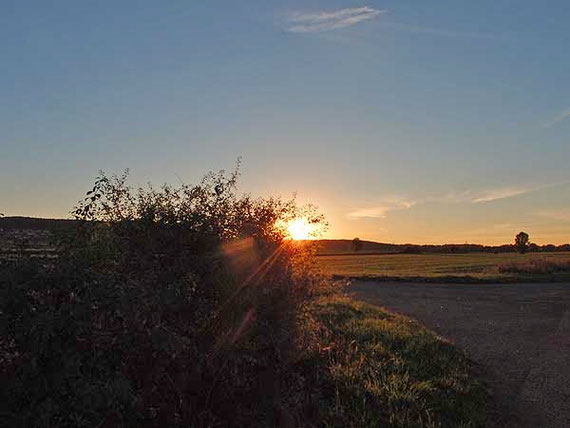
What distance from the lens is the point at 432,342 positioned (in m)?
11.0

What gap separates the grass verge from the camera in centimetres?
655

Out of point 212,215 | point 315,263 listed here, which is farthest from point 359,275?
point 212,215

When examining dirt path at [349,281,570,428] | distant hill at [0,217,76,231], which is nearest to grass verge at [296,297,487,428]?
dirt path at [349,281,570,428]

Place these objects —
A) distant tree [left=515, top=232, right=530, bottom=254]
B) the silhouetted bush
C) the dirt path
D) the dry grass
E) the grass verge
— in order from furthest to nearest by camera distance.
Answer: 1. distant tree [left=515, top=232, right=530, bottom=254]
2. the dry grass
3. the dirt path
4. the grass verge
5. the silhouetted bush

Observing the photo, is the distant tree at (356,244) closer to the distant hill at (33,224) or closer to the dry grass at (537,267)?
the dry grass at (537,267)

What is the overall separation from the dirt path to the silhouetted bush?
11.0 ft

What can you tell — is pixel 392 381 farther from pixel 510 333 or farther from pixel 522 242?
pixel 522 242

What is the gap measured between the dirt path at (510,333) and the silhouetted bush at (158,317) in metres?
3.34

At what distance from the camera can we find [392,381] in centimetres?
764

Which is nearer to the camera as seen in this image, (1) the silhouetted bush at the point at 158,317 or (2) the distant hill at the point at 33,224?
(1) the silhouetted bush at the point at 158,317

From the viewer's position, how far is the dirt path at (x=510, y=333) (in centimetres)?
794

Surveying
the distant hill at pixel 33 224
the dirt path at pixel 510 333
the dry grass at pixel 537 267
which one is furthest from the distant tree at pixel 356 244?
the distant hill at pixel 33 224

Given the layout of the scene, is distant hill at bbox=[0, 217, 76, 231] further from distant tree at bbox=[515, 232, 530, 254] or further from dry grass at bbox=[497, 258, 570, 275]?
distant tree at bbox=[515, 232, 530, 254]

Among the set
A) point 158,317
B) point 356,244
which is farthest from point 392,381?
point 356,244
